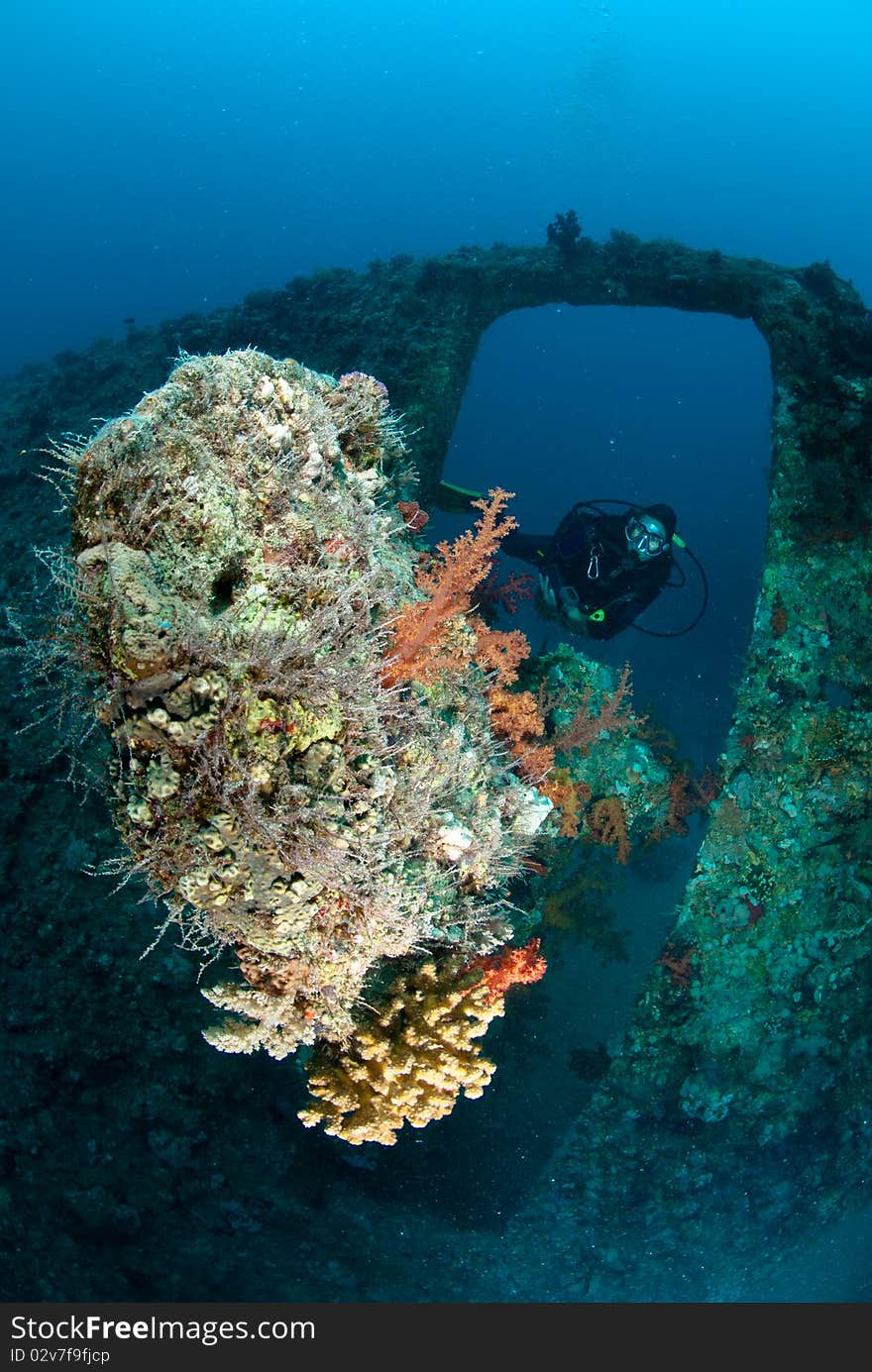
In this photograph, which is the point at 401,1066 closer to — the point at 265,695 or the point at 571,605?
the point at 265,695

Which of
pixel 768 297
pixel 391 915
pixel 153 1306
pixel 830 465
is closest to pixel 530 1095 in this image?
pixel 153 1306

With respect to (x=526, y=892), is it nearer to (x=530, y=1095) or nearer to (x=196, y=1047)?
(x=530, y=1095)

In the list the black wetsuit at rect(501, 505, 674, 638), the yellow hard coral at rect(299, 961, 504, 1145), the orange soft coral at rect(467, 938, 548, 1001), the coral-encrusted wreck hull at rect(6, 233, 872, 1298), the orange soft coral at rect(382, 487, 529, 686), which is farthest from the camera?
the black wetsuit at rect(501, 505, 674, 638)

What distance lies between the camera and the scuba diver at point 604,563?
789cm

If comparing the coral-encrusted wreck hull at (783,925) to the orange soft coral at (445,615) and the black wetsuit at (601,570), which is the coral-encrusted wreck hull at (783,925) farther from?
the orange soft coral at (445,615)

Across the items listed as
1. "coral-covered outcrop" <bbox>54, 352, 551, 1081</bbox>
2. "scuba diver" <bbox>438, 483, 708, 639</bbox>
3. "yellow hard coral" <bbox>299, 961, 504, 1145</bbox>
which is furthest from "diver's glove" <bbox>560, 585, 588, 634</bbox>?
"yellow hard coral" <bbox>299, 961, 504, 1145</bbox>

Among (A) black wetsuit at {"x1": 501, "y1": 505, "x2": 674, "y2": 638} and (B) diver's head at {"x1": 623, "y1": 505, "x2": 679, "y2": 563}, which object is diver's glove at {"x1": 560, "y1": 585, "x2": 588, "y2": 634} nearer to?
(A) black wetsuit at {"x1": 501, "y1": 505, "x2": 674, "y2": 638}

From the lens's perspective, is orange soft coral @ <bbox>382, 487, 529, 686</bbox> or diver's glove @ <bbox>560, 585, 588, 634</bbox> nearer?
orange soft coral @ <bbox>382, 487, 529, 686</bbox>

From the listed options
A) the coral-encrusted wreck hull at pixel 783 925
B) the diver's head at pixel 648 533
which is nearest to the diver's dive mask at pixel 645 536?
the diver's head at pixel 648 533

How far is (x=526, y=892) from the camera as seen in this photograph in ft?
17.5

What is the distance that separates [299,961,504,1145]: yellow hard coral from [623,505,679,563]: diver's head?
5.68 m

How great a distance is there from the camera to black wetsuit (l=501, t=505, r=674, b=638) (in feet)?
26.3

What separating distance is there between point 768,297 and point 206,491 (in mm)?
8063

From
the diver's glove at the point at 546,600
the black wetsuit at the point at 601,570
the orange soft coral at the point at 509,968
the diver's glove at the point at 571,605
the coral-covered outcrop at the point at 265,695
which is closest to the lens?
the coral-covered outcrop at the point at 265,695
